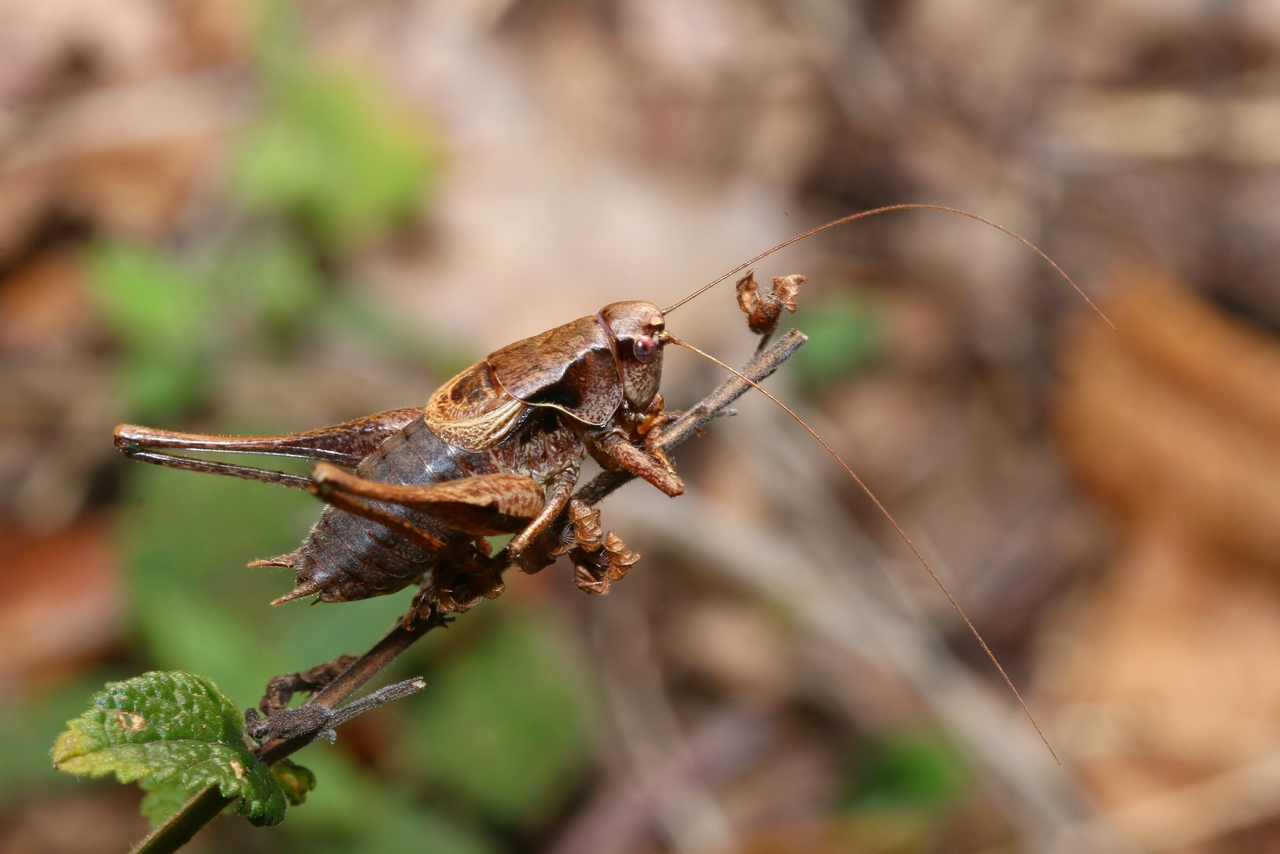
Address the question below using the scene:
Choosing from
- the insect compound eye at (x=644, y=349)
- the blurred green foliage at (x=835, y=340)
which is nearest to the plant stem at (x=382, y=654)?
the insect compound eye at (x=644, y=349)

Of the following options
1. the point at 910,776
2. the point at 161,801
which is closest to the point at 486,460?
the point at 161,801

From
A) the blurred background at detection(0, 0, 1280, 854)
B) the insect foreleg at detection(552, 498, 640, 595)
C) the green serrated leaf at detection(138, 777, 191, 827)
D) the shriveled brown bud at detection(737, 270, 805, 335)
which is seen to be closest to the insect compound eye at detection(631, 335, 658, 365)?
the shriveled brown bud at detection(737, 270, 805, 335)

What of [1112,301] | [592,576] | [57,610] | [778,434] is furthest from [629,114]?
[592,576]

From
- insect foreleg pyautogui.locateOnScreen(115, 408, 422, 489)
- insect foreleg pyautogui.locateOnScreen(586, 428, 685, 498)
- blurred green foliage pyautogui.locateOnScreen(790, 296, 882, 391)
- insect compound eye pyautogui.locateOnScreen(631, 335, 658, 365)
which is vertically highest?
blurred green foliage pyautogui.locateOnScreen(790, 296, 882, 391)

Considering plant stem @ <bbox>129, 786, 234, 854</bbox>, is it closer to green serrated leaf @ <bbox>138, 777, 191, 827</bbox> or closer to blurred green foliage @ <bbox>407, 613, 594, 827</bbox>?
green serrated leaf @ <bbox>138, 777, 191, 827</bbox>

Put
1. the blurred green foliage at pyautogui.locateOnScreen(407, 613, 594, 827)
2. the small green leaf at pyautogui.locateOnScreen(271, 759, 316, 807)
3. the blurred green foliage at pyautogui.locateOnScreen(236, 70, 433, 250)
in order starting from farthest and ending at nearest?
the blurred green foliage at pyautogui.locateOnScreen(236, 70, 433, 250) → the blurred green foliage at pyautogui.locateOnScreen(407, 613, 594, 827) → the small green leaf at pyautogui.locateOnScreen(271, 759, 316, 807)

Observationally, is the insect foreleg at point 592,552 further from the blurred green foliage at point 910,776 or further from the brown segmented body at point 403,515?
the blurred green foliage at point 910,776

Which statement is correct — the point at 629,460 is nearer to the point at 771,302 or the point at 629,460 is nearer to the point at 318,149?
the point at 771,302

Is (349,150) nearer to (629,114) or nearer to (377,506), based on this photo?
(629,114)
